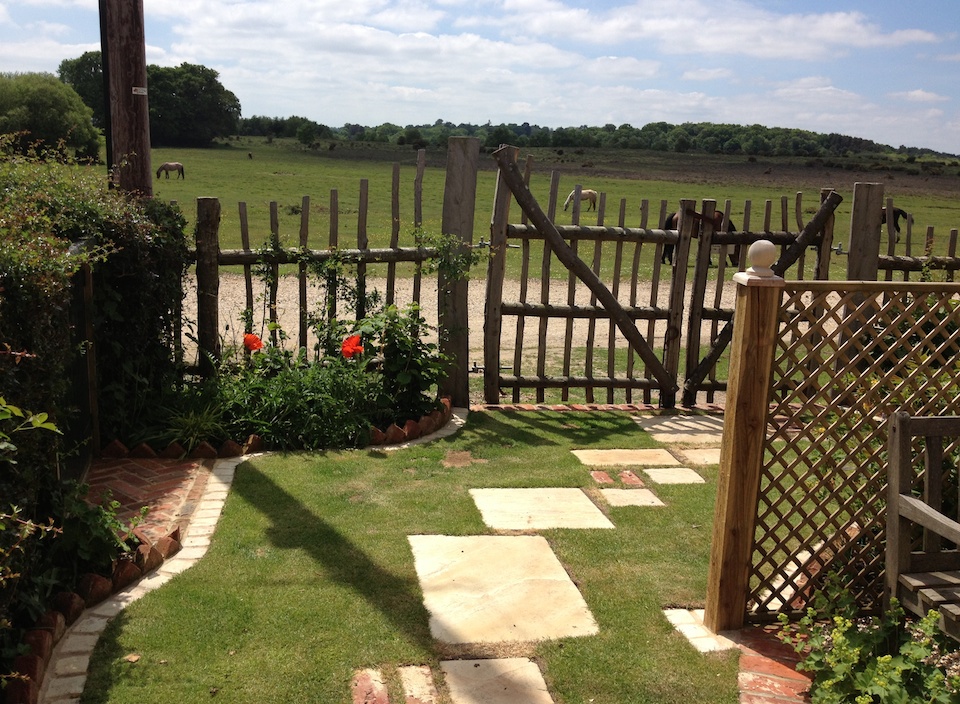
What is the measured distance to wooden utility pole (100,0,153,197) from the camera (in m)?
5.52

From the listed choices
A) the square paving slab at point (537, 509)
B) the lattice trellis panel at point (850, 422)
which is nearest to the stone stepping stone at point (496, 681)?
the lattice trellis panel at point (850, 422)

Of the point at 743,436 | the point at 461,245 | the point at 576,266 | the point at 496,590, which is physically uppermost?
the point at 461,245

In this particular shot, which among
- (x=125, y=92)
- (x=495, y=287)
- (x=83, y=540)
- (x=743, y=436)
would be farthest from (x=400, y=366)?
(x=743, y=436)

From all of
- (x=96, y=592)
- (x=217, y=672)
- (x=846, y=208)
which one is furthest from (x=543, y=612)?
(x=846, y=208)

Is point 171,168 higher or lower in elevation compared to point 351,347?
higher

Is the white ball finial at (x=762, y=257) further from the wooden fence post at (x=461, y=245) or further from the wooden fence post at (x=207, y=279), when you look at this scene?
the wooden fence post at (x=207, y=279)

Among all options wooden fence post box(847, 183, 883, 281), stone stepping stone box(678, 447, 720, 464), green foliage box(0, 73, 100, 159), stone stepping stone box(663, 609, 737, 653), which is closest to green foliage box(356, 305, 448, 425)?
stone stepping stone box(678, 447, 720, 464)

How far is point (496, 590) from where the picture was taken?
3791 millimetres

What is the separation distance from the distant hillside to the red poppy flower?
60179mm

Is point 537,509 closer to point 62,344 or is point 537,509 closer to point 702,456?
point 702,456

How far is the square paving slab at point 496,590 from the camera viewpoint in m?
3.45

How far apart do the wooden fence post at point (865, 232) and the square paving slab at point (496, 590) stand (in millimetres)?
4779

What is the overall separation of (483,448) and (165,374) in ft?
7.55

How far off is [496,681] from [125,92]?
467 cm
